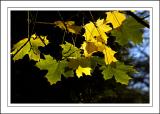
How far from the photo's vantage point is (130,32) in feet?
4.32

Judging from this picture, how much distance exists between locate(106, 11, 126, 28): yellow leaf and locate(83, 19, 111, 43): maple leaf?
0.09 ft

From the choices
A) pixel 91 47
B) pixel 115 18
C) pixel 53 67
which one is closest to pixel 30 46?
pixel 53 67

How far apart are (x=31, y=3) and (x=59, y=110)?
64 cm

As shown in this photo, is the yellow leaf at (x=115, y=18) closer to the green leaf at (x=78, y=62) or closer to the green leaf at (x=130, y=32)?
the green leaf at (x=130, y=32)

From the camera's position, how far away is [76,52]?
4.27ft

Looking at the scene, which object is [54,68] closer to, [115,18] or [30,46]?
[30,46]

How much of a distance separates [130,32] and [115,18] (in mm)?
85

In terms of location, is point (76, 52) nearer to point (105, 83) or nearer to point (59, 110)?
point (59, 110)

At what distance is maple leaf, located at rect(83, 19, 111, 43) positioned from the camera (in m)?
1.29

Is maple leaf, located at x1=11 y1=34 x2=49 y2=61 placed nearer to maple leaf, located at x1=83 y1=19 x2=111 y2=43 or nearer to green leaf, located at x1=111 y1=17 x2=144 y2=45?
maple leaf, located at x1=83 y1=19 x2=111 y2=43

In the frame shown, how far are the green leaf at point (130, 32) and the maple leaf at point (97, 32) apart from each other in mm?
37

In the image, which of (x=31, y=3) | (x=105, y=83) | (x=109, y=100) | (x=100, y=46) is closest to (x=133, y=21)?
(x=100, y=46)

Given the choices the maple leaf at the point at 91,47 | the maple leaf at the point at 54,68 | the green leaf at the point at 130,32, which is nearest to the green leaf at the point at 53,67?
the maple leaf at the point at 54,68

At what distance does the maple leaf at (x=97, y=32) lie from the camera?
1.29m
